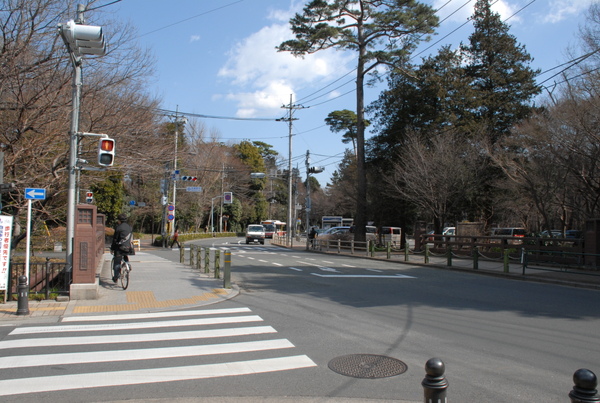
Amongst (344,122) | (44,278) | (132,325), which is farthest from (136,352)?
(344,122)

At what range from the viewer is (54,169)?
43.9 feet

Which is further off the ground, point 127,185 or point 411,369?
point 127,185

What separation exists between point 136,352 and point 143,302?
407 centimetres

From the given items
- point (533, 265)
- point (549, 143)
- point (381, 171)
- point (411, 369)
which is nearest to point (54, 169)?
point (411, 369)

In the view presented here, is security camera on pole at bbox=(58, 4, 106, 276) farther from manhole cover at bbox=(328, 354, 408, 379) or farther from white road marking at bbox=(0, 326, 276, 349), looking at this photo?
manhole cover at bbox=(328, 354, 408, 379)

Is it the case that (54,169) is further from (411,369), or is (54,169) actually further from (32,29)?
(411,369)

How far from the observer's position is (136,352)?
6.56 m

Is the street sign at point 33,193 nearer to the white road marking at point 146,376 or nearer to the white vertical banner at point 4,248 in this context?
the white vertical banner at point 4,248

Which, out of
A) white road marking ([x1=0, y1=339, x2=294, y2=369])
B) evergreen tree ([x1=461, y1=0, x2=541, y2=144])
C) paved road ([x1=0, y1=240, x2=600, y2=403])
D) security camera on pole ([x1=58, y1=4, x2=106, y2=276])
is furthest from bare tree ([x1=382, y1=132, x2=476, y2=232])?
white road marking ([x1=0, y1=339, x2=294, y2=369])

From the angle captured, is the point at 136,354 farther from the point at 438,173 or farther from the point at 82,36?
the point at 438,173

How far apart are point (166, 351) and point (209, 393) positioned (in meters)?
1.81

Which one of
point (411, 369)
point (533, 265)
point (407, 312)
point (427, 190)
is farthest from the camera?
point (427, 190)

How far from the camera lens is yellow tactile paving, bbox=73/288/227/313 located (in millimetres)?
9609

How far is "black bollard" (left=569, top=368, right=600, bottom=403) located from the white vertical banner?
1004 centimetres
